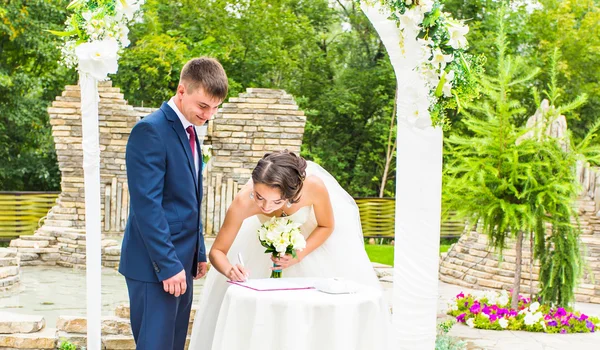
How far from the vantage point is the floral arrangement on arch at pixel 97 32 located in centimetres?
390

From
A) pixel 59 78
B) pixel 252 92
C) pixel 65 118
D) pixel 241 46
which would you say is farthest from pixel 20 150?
pixel 252 92

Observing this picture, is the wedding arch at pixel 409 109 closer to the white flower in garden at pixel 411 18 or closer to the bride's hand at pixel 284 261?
the white flower in garden at pixel 411 18

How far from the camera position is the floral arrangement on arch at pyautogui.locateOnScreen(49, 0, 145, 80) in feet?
12.8

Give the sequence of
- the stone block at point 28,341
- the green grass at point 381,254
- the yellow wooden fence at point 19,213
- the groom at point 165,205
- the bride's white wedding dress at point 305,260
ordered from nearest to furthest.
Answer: the groom at point 165,205, the bride's white wedding dress at point 305,260, the stone block at point 28,341, the green grass at point 381,254, the yellow wooden fence at point 19,213

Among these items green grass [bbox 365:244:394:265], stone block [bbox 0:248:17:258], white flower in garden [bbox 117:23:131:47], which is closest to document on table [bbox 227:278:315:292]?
white flower in garden [bbox 117:23:131:47]

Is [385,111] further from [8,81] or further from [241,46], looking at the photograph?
[8,81]

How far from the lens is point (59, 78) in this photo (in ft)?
56.9

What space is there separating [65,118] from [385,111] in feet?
35.2

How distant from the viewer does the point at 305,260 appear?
13.8 feet

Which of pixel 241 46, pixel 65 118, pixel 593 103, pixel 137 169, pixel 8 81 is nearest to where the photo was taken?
pixel 137 169

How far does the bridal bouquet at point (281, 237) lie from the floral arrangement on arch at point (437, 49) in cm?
90

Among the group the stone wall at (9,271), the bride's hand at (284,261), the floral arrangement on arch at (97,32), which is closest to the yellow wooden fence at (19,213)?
the stone wall at (9,271)

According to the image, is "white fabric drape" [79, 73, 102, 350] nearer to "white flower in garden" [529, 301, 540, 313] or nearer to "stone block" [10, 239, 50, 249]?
"white flower in garden" [529, 301, 540, 313]

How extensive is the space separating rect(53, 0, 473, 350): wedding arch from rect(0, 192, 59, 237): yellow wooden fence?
10169 millimetres
